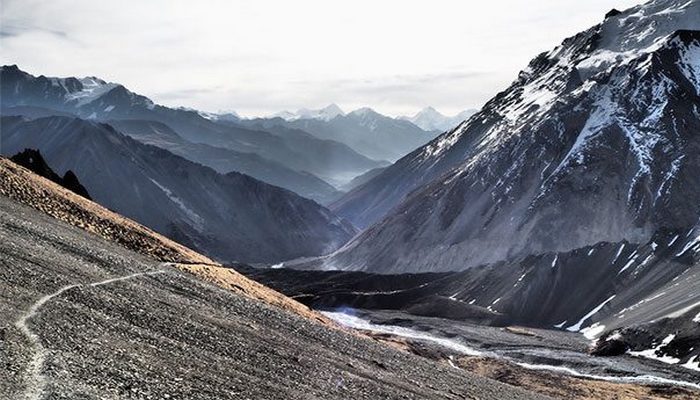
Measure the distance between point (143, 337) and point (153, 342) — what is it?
62 centimetres

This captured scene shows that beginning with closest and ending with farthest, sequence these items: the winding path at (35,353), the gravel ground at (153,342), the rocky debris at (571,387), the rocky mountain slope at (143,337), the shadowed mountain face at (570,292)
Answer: the winding path at (35,353)
the gravel ground at (153,342)
the rocky mountain slope at (143,337)
the rocky debris at (571,387)
the shadowed mountain face at (570,292)

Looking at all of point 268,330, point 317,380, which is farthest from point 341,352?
point 317,380

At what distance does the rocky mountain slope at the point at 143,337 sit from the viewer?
2814cm

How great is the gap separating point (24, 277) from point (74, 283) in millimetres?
2771

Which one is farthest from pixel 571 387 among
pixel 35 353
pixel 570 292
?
pixel 570 292

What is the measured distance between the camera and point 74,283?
3862 cm

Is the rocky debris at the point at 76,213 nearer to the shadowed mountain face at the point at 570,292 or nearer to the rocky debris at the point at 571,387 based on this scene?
the rocky debris at the point at 571,387

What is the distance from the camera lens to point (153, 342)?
33.8 metres

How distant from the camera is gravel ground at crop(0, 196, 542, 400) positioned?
91.8 feet

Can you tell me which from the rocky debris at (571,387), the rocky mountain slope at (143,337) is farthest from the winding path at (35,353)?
the rocky debris at (571,387)

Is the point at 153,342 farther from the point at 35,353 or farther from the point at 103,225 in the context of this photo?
the point at 103,225

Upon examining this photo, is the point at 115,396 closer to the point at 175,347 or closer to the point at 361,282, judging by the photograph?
the point at 175,347

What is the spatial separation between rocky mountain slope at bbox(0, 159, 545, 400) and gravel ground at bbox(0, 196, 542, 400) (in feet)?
0.31

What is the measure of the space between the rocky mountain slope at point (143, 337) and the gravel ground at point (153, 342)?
0.31ft
